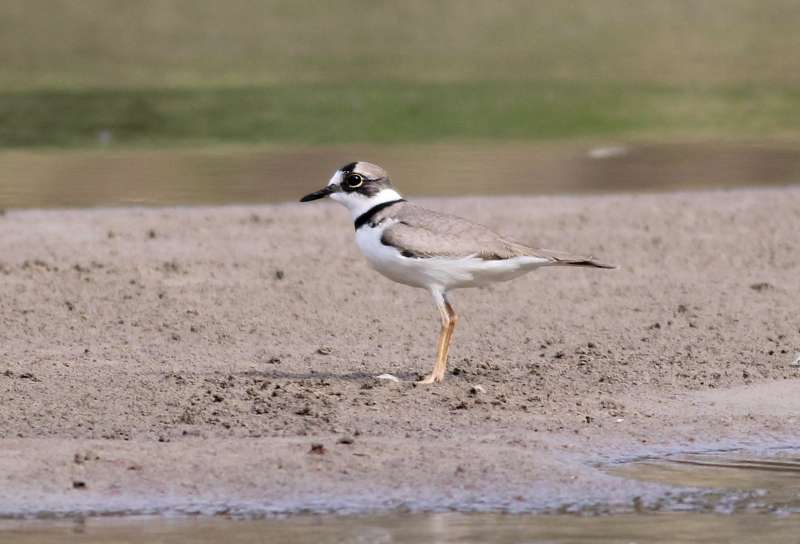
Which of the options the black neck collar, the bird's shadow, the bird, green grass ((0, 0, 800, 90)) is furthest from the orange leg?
green grass ((0, 0, 800, 90))

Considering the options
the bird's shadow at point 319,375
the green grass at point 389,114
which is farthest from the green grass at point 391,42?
the bird's shadow at point 319,375

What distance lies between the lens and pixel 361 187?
783 cm

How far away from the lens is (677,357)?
8.39 metres

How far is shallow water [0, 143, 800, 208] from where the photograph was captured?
13.3 m

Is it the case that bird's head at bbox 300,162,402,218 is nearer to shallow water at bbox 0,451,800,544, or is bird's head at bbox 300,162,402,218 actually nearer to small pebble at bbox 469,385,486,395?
small pebble at bbox 469,385,486,395

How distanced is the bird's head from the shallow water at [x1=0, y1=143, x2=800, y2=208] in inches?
199

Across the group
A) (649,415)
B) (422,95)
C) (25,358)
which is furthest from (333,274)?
(422,95)

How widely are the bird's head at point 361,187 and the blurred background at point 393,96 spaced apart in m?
5.14

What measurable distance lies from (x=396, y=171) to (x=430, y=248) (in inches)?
283

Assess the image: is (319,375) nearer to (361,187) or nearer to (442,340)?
(442,340)

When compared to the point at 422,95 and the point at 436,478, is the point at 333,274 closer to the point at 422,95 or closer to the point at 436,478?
the point at 436,478

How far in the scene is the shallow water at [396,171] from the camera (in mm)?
13312

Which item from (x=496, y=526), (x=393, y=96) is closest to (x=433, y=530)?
(x=496, y=526)

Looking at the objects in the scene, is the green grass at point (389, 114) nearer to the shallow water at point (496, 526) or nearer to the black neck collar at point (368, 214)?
the black neck collar at point (368, 214)
